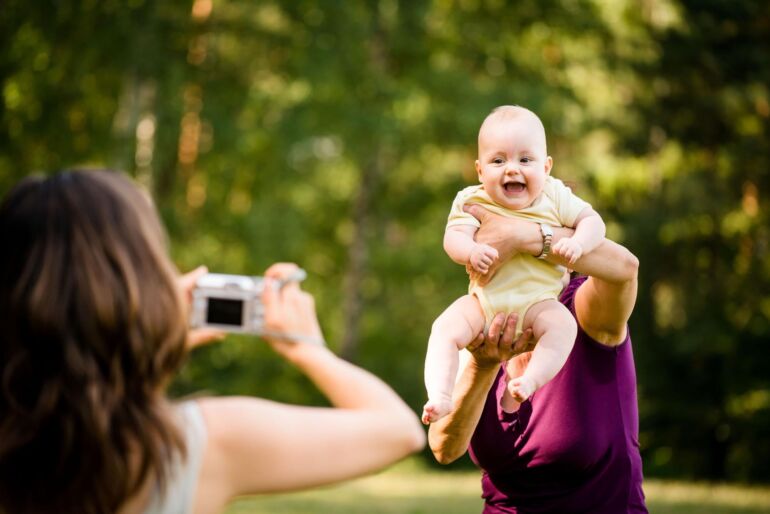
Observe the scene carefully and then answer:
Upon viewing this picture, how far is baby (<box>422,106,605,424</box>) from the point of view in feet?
10.6

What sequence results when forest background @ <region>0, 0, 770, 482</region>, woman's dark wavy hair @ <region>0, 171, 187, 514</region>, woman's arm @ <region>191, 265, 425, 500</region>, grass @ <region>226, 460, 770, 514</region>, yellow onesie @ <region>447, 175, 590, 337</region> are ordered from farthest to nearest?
forest background @ <region>0, 0, 770, 482</region> < grass @ <region>226, 460, 770, 514</region> < yellow onesie @ <region>447, 175, 590, 337</region> < woman's arm @ <region>191, 265, 425, 500</region> < woman's dark wavy hair @ <region>0, 171, 187, 514</region>

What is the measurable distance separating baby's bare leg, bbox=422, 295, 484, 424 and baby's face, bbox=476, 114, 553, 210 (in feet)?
1.22

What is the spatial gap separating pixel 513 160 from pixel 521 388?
79 cm

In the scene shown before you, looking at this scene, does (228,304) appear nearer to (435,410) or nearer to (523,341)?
(435,410)

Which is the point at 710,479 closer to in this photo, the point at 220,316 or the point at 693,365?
the point at 693,365

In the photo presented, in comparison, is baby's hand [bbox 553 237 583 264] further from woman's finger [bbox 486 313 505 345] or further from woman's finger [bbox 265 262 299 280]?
woman's finger [bbox 265 262 299 280]

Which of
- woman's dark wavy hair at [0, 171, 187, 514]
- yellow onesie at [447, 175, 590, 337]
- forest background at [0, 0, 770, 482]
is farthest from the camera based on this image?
forest background at [0, 0, 770, 482]

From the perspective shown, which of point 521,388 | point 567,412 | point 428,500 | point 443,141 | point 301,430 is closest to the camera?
point 301,430

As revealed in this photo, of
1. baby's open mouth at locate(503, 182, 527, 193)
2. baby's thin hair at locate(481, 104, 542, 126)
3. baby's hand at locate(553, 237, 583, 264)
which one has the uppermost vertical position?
baby's thin hair at locate(481, 104, 542, 126)

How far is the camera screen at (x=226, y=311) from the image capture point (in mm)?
2049

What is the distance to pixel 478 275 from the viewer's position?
344 centimetres

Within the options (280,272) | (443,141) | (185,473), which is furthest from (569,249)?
(443,141)

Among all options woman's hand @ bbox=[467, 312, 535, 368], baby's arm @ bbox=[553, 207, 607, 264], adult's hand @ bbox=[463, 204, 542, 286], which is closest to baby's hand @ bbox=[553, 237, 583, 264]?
baby's arm @ bbox=[553, 207, 607, 264]

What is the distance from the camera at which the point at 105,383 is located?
6.26 ft
